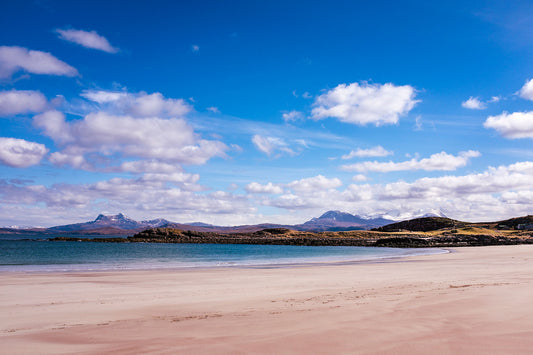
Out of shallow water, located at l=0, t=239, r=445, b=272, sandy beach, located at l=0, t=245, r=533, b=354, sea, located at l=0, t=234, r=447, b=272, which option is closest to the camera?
sandy beach, located at l=0, t=245, r=533, b=354

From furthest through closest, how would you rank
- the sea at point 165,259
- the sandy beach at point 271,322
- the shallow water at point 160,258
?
1. the shallow water at point 160,258
2. the sea at point 165,259
3. the sandy beach at point 271,322

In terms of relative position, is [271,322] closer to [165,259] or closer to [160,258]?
[165,259]

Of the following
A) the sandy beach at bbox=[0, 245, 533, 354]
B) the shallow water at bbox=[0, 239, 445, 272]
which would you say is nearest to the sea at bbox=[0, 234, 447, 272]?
the shallow water at bbox=[0, 239, 445, 272]

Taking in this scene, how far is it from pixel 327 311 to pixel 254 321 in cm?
254

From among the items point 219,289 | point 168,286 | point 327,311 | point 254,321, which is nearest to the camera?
point 254,321

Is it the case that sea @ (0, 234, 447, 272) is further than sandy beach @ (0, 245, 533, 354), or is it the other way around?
sea @ (0, 234, 447, 272)

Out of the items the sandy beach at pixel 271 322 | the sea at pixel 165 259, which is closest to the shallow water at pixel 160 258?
the sea at pixel 165 259

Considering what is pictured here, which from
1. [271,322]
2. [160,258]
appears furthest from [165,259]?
[271,322]

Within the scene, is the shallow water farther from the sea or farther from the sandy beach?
the sandy beach

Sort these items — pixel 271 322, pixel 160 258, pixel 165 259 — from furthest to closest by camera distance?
pixel 160 258 → pixel 165 259 → pixel 271 322

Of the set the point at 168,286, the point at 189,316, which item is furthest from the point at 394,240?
the point at 189,316

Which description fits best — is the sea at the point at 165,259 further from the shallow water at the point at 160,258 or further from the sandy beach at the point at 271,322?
the sandy beach at the point at 271,322

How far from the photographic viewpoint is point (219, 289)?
1923cm

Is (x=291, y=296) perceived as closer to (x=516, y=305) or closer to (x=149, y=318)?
(x=149, y=318)
